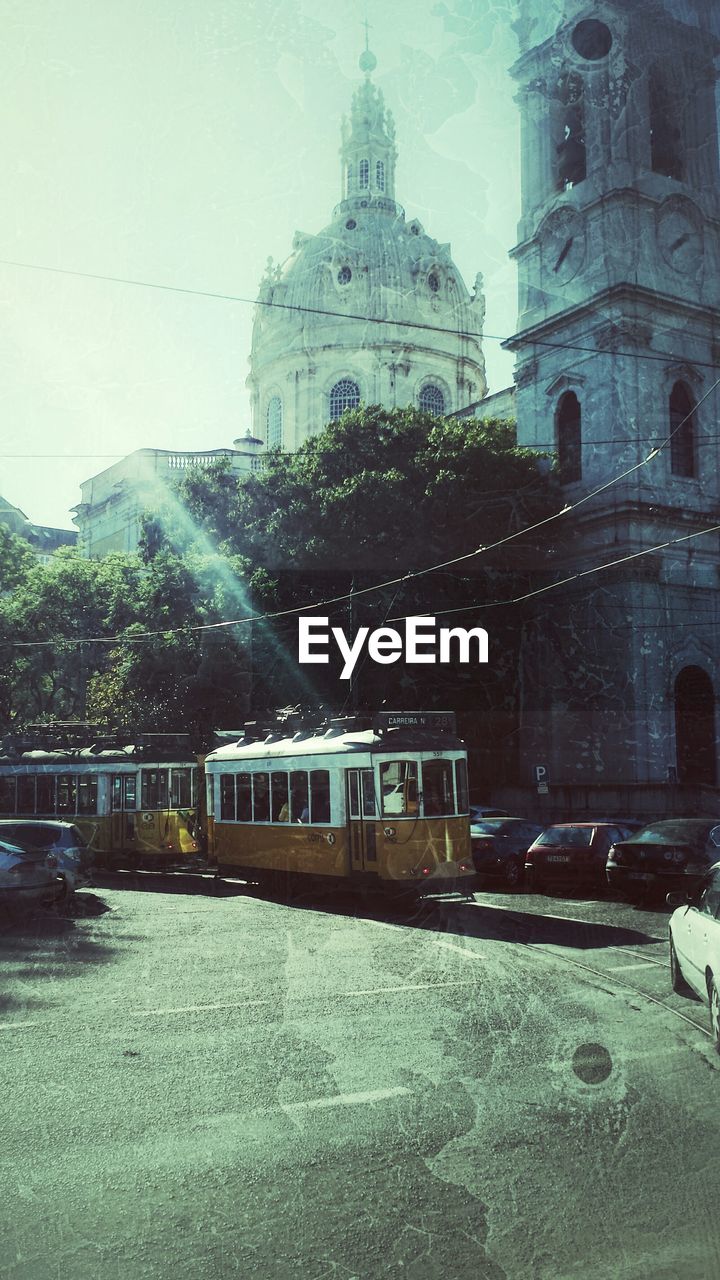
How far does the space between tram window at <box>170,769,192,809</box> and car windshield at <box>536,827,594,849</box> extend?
28.7ft

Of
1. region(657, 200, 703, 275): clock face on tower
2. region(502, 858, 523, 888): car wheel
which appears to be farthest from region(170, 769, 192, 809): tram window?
region(657, 200, 703, 275): clock face on tower

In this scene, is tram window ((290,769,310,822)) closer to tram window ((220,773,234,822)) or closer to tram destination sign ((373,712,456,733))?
tram destination sign ((373,712,456,733))

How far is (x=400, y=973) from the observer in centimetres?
1158

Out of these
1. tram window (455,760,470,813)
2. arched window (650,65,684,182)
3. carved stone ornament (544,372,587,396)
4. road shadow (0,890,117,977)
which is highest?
arched window (650,65,684,182)

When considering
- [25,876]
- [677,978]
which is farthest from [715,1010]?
[25,876]

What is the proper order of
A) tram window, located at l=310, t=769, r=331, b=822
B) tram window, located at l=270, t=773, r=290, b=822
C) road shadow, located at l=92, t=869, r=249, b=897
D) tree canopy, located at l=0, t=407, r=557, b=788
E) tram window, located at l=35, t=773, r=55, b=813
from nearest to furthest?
tram window, located at l=310, t=769, r=331, b=822 → tram window, located at l=270, t=773, r=290, b=822 → road shadow, located at l=92, t=869, r=249, b=897 → tram window, located at l=35, t=773, r=55, b=813 → tree canopy, located at l=0, t=407, r=557, b=788

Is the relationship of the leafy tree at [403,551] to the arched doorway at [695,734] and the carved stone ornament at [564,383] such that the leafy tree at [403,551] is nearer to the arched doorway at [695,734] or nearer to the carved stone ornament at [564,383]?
the carved stone ornament at [564,383]

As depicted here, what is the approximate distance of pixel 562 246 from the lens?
1548 inches

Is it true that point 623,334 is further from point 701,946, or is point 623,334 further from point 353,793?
point 701,946

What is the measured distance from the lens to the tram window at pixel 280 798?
20.2 m

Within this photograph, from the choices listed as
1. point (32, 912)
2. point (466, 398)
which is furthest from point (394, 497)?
point (466, 398)

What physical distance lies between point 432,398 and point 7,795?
5500 centimetres

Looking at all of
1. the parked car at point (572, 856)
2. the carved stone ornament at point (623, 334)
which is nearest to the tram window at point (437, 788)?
the parked car at point (572, 856)

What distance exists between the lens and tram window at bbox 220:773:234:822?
2256cm
